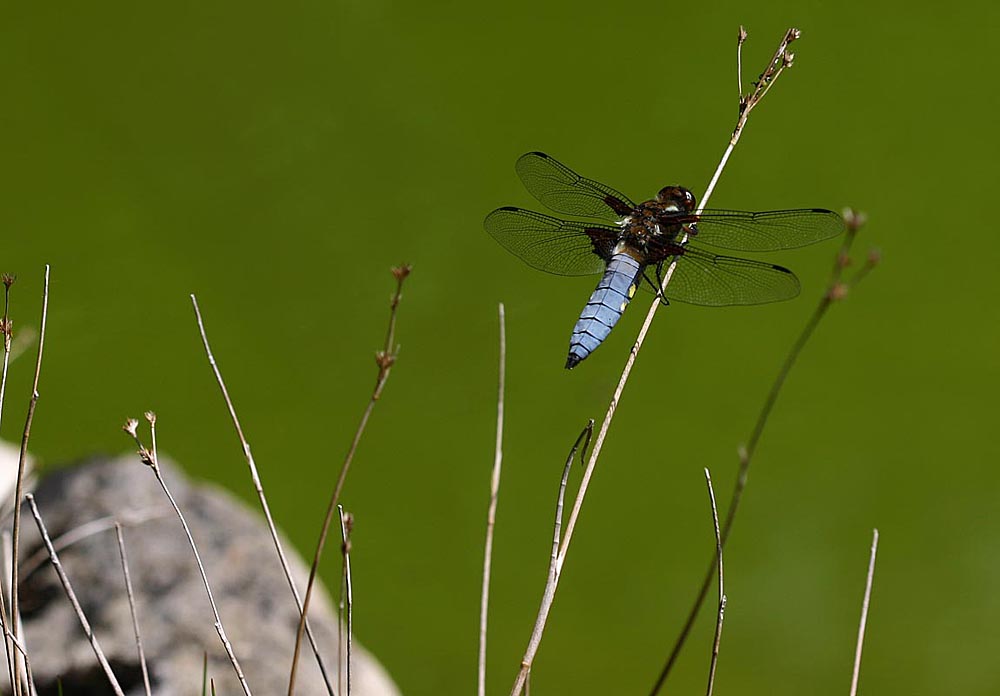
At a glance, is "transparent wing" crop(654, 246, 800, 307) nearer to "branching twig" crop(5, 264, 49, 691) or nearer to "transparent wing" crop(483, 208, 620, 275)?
"transparent wing" crop(483, 208, 620, 275)

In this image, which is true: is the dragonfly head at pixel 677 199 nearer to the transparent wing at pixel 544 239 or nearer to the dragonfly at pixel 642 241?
the dragonfly at pixel 642 241

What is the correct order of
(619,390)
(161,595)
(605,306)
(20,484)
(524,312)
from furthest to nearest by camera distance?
(524,312)
(161,595)
(605,306)
(619,390)
(20,484)

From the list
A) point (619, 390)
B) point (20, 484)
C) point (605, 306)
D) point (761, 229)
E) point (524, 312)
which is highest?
point (524, 312)

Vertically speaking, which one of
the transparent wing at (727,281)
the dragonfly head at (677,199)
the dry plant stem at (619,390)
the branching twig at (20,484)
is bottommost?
the branching twig at (20,484)

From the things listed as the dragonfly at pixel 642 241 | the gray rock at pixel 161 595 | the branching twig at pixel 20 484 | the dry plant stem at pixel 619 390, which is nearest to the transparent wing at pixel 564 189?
the dragonfly at pixel 642 241

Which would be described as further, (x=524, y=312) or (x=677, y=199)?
(x=524, y=312)

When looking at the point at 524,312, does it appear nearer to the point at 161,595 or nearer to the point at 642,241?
the point at 642,241

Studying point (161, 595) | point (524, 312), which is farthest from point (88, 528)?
point (524, 312)
